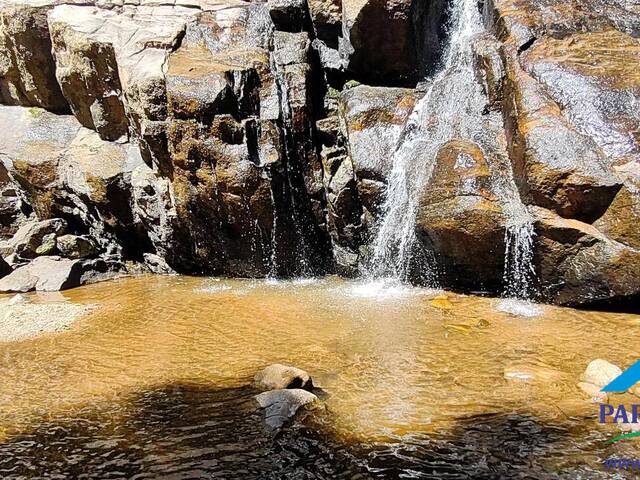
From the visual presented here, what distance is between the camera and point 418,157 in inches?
323

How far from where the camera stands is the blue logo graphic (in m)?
4.26

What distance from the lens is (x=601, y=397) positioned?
4145 mm

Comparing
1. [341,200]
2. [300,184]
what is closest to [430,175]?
[341,200]

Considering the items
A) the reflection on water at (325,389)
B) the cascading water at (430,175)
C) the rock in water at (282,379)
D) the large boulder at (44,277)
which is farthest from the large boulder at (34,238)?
the rock in water at (282,379)

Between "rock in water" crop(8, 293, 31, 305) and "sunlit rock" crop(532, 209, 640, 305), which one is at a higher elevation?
"sunlit rock" crop(532, 209, 640, 305)

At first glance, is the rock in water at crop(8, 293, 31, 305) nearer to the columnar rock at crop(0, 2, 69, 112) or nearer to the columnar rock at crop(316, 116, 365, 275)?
the columnar rock at crop(0, 2, 69, 112)

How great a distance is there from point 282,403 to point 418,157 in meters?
5.14

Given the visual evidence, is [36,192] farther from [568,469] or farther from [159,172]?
[568,469]

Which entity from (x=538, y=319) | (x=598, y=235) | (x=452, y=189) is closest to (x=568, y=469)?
(x=538, y=319)

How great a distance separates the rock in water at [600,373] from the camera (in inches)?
172

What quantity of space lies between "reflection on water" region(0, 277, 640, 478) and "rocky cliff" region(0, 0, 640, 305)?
140cm

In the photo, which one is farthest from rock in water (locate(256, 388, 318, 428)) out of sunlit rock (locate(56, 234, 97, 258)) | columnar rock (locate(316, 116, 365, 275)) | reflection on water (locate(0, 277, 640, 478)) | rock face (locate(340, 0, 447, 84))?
sunlit rock (locate(56, 234, 97, 258))

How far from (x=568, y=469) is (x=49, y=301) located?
8.05 meters

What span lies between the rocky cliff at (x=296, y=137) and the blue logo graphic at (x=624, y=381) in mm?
1907
